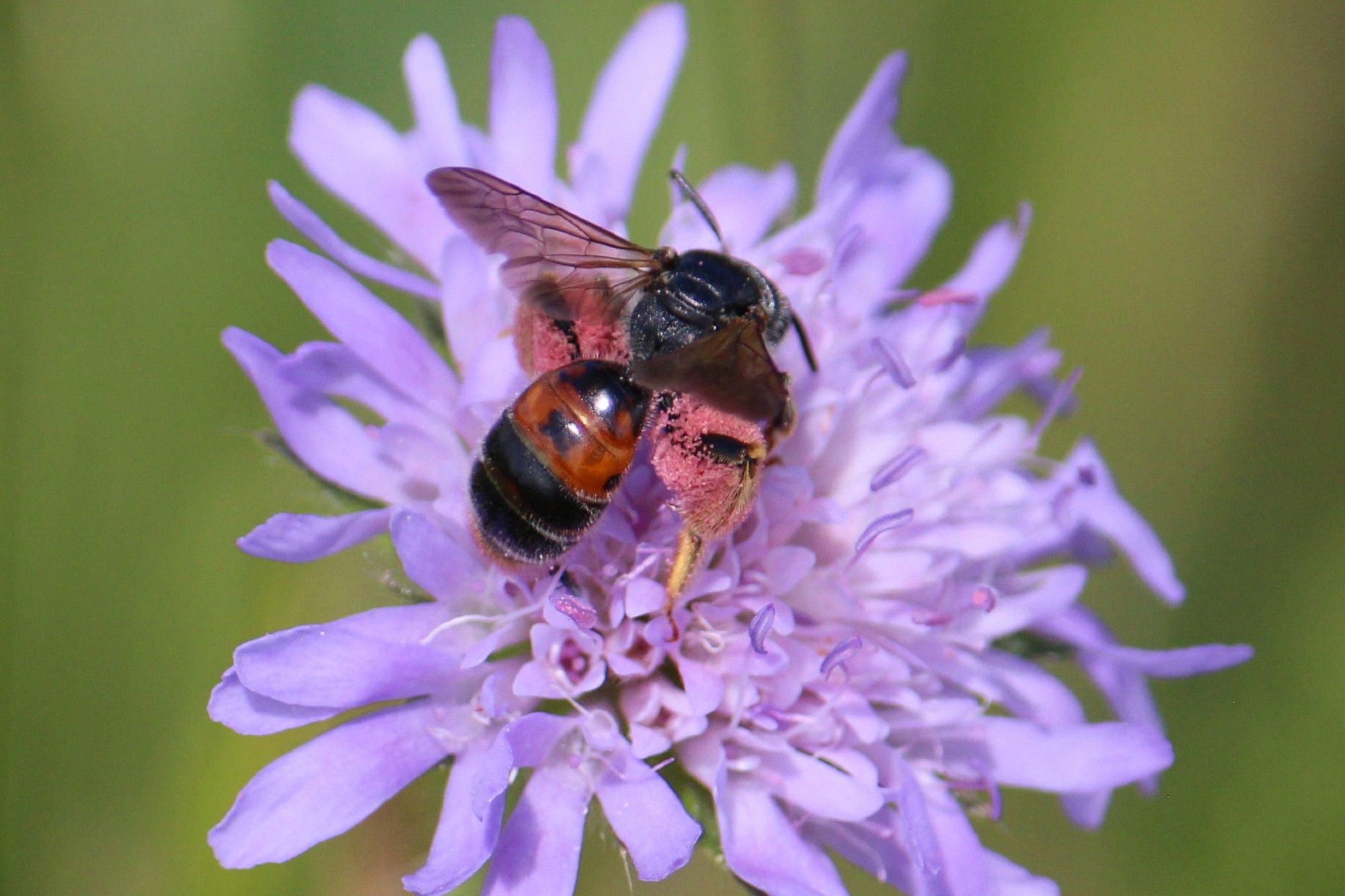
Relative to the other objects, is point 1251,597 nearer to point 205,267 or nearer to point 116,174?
point 205,267

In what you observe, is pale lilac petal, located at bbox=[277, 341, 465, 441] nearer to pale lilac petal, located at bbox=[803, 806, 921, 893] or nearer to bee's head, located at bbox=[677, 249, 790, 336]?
bee's head, located at bbox=[677, 249, 790, 336]

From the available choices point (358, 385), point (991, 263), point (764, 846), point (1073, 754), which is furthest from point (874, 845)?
point (991, 263)

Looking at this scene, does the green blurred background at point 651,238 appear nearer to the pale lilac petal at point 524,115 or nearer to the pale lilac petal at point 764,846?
the pale lilac petal at point 764,846

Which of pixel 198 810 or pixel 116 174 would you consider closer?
pixel 198 810

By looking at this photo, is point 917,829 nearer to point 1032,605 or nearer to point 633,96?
point 1032,605

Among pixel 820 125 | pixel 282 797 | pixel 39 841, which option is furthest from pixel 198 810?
pixel 820 125

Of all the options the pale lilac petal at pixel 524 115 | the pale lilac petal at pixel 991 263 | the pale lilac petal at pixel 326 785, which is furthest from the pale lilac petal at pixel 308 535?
the pale lilac petal at pixel 991 263
